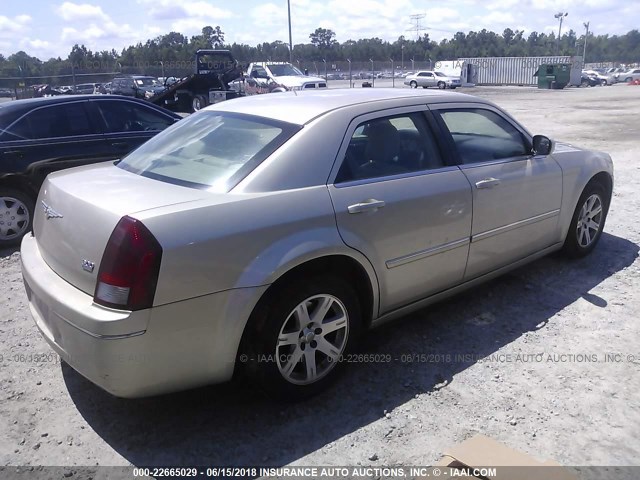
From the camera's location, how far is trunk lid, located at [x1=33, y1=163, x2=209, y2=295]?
2.67 m

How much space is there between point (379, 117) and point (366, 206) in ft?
2.33

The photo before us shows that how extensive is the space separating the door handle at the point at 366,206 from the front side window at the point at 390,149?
17 centimetres

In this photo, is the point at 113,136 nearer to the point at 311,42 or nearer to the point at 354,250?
the point at 354,250

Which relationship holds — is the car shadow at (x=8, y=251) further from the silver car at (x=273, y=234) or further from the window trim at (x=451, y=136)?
the window trim at (x=451, y=136)

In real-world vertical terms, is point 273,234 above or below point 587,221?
above

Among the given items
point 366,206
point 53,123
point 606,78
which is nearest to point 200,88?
point 53,123

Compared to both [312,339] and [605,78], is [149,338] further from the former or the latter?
[605,78]

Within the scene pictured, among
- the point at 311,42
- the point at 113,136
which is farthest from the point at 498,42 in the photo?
the point at 113,136

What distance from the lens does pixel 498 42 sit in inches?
5032

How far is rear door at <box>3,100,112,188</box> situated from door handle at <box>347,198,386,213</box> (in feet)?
14.6

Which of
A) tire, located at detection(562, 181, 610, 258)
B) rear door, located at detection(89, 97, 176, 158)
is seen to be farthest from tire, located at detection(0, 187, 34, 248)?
tire, located at detection(562, 181, 610, 258)

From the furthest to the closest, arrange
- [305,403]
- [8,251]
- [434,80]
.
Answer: [434,80], [8,251], [305,403]

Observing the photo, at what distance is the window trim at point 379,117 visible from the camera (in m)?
3.21

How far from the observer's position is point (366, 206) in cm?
320
